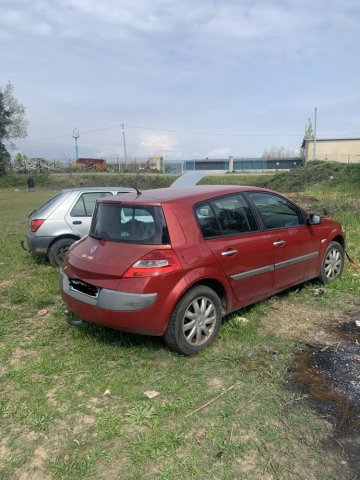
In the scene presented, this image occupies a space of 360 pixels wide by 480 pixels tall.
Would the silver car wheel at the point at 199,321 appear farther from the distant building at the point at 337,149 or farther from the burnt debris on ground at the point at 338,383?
the distant building at the point at 337,149

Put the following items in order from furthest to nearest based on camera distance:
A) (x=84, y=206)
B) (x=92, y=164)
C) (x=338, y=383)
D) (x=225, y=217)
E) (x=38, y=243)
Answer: (x=92, y=164) → (x=84, y=206) → (x=38, y=243) → (x=225, y=217) → (x=338, y=383)

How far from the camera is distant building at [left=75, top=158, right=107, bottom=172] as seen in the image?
60.1 metres

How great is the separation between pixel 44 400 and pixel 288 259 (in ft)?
10.4

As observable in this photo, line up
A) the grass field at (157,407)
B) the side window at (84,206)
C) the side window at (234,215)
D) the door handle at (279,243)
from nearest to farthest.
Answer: the grass field at (157,407), the side window at (234,215), the door handle at (279,243), the side window at (84,206)

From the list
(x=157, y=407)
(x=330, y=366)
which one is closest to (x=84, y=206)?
(x=157, y=407)

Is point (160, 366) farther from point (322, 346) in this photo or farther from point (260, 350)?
point (322, 346)

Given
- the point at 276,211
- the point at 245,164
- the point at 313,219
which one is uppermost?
the point at 245,164

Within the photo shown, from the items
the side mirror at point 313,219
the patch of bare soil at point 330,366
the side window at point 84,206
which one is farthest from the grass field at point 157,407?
the side window at point 84,206

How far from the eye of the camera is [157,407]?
313 cm

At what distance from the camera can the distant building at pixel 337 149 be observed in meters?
52.9

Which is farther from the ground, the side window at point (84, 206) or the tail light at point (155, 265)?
the side window at point (84, 206)

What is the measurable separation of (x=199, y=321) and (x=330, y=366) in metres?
1.27

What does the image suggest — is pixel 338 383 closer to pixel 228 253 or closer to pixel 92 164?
pixel 228 253

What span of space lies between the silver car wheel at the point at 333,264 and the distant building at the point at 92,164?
56.1 metres
